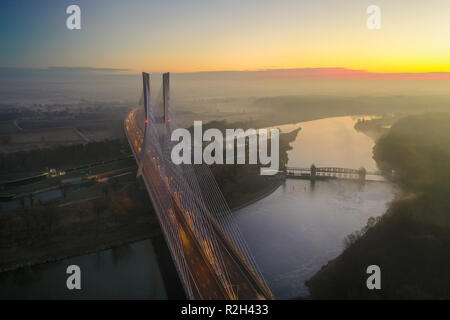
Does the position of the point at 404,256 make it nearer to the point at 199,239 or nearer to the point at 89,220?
the point at 199,239

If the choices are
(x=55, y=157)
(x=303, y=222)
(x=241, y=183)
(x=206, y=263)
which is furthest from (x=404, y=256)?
(x=55, y=157)

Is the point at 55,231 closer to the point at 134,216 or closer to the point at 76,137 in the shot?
the point at 134,216

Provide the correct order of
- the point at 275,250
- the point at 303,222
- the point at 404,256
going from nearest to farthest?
the point at 404,256 < the point at 275,250 < the point at 303,222

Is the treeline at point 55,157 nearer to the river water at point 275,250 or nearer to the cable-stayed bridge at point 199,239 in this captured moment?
the cable-stayed bridge at point 199,239

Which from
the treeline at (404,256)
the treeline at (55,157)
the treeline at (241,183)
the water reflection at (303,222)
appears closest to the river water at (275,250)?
the water reflection at (303,222)
